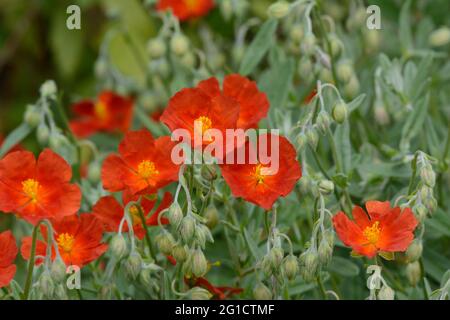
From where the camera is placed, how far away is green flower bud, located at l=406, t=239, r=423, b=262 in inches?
63.7

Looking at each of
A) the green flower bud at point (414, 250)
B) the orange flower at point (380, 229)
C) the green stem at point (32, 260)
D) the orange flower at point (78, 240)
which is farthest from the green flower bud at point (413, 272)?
the green stem at point (32, 260)

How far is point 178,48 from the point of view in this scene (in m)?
2.18

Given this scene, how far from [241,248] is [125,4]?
66.4 inches

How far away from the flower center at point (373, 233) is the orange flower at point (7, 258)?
579 millimetres

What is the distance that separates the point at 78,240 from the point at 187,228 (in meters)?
0.25

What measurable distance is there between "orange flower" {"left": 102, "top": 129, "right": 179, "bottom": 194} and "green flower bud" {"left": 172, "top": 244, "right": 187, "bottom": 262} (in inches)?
4.3

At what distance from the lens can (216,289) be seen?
174 cm

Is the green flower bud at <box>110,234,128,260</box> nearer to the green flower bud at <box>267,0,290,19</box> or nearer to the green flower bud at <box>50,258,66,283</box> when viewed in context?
the green flower bud at <box>50,258,66,283</box>

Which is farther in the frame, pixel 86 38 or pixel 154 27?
pixel 86 38

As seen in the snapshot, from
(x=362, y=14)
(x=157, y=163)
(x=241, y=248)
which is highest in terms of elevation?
(x=362, y=14)

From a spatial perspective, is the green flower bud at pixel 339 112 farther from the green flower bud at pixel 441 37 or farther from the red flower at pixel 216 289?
the green flower bud at pixel 441 37

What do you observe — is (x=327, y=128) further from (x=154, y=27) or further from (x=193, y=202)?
(x=154, y=27)

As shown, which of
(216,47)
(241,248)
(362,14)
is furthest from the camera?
(216,47)

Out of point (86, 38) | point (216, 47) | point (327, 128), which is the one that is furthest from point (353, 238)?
point (86, 38)
